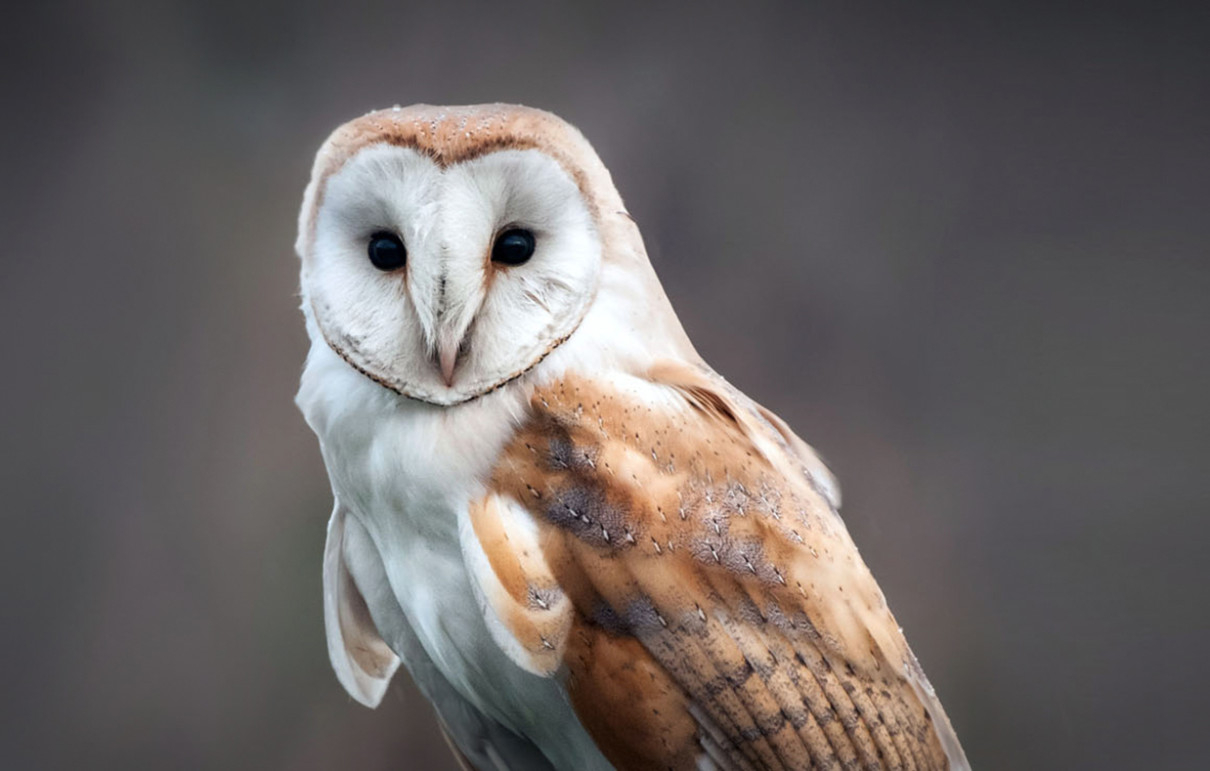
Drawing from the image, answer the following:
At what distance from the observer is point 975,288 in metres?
1.08

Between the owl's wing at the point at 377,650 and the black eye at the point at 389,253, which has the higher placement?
the black eye at the point at 389,253

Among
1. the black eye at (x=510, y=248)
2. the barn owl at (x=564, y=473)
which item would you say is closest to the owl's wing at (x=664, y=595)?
the barn owl at (x=564, y=473)

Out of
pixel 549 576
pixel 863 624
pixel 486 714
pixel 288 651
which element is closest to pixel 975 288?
pixel 863 624

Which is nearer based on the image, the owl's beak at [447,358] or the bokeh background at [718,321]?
the owl's beak at [447,358]

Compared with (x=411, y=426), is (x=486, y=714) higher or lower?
lower

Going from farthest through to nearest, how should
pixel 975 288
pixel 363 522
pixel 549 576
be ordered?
Result: pixel 975 288 → pixel 363 522 → pixel 549 576

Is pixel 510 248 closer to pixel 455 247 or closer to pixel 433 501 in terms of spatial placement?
pixel 455 247

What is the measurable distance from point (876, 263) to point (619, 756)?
23.8 inches

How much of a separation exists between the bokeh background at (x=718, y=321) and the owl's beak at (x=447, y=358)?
289 mm

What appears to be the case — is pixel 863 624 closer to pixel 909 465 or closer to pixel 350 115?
pixel 909 465

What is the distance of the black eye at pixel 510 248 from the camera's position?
802mm

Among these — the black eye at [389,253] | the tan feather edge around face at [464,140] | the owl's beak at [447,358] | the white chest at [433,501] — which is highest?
the tan feather edge around face at [464,140]

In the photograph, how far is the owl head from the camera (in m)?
0.77

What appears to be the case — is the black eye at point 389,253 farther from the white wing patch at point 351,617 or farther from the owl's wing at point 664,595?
the white wing patch at point 351,617
